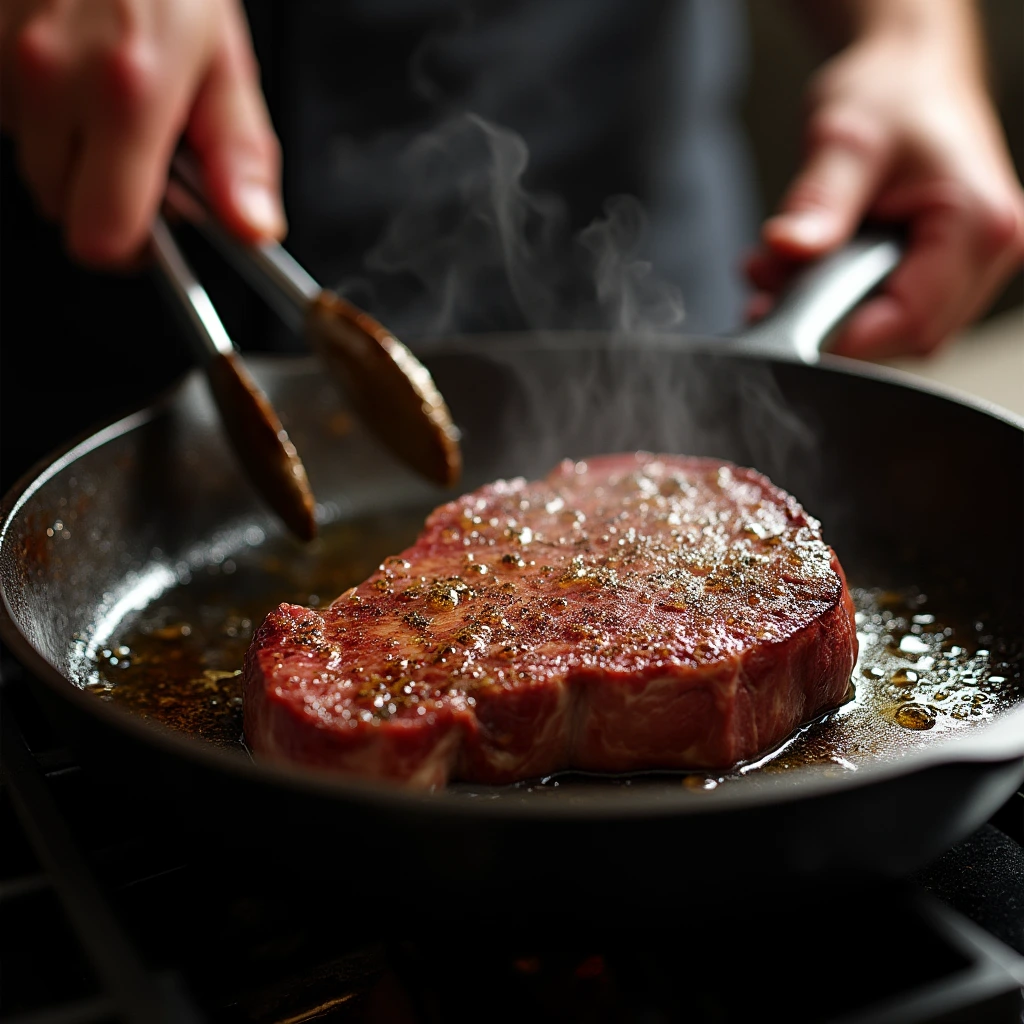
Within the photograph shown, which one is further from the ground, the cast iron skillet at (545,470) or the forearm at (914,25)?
the forearm at (914,25)

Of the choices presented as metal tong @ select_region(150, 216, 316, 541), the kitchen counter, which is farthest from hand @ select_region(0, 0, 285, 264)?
the kitchen counter

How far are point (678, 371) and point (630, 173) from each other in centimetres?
100

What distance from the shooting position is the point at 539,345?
2.30m

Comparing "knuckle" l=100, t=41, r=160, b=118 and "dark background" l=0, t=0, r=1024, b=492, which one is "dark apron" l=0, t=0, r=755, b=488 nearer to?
"dark background" l=0, t=0, r=1024, b=492

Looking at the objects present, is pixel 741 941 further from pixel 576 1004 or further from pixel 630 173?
pixel 630 173

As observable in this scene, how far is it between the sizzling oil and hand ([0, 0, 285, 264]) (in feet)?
2.08

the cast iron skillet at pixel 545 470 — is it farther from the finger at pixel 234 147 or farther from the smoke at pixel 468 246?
the smoke at pixel 468 246

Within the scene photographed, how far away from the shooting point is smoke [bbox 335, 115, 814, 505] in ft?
7.27

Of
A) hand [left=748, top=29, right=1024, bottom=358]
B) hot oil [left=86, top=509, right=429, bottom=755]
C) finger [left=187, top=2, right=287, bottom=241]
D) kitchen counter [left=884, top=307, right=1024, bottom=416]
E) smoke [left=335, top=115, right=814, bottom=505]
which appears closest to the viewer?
hot oil [left=86, top=509, right=429, bottom=755]

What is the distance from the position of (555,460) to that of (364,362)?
50cm

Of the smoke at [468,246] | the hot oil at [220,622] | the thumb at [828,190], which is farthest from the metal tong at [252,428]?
the thumb at [828,190]

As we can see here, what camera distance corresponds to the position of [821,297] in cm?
217

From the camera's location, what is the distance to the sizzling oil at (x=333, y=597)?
1.39 meters

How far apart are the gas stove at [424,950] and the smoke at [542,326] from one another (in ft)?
3.60
